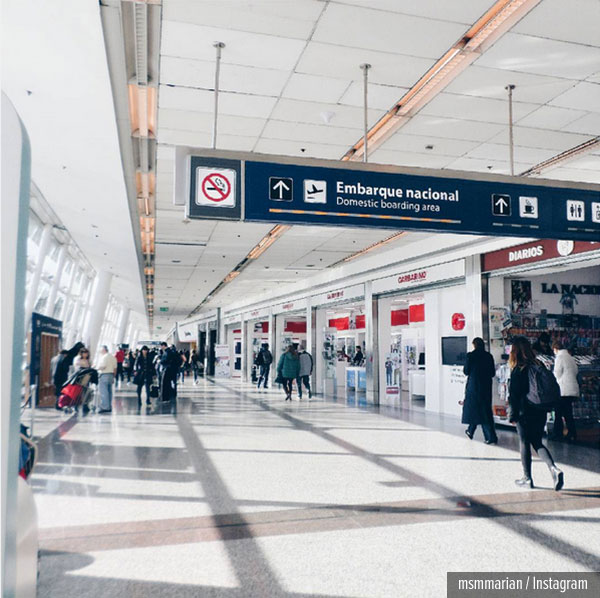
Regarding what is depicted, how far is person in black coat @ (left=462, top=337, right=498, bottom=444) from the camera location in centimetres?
779

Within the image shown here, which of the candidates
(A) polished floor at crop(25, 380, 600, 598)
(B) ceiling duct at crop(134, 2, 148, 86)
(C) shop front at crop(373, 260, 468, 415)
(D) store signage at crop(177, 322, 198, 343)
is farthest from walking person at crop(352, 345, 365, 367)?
(D) store signage at crop(177, 322, 198, 343)

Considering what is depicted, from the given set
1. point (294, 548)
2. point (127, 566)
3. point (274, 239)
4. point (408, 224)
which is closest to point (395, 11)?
point (408, 224)

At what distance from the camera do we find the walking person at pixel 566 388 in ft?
26.4

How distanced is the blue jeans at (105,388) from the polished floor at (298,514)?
3.33m

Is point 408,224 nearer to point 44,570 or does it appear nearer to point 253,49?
point 253,49

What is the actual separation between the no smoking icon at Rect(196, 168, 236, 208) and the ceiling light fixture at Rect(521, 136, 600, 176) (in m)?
4.47

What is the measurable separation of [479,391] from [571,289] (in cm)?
340

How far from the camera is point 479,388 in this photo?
7789 millimetres

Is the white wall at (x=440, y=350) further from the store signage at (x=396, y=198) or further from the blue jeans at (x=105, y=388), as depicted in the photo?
the blue jeans at (x=105, y=388)

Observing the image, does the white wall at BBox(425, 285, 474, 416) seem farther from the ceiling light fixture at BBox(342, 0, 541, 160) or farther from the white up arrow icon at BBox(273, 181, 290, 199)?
the white up arrow icon at BBox(273, 181, 290, 199)

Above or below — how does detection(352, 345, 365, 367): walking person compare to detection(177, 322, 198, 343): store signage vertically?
below

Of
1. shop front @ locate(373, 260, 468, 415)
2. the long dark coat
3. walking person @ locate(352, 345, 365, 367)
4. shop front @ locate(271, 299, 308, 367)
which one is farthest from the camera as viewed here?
shop front @ locate(271, 299, 308, 367)

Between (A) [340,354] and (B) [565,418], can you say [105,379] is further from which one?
(A) [340,354]

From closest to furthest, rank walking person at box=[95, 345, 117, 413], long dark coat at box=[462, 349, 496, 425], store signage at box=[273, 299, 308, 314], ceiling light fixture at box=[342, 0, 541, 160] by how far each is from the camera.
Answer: ceiling light fixture at box=[342, 0, 541, 160] → long dark coat at box=[462, 349, 496, 425] → walking person at box=[95, 345, 117, 413] → store signage at box=[273, 299, 308, 314]
